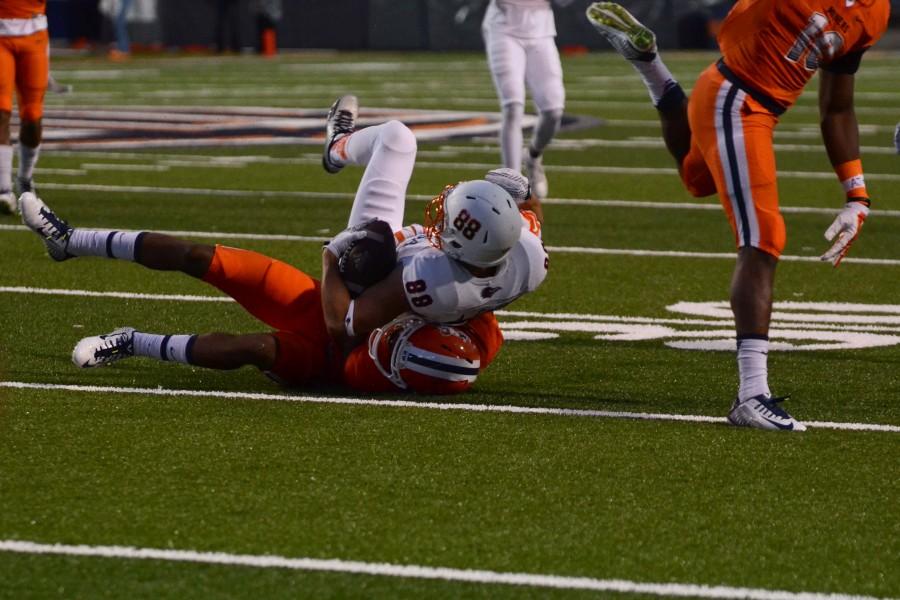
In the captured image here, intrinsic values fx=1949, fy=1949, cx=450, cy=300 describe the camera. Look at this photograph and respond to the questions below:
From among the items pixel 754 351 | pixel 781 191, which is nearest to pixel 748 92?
pixel 754 351

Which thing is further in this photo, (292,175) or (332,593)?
(292,175)

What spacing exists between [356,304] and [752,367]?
1.27 metres

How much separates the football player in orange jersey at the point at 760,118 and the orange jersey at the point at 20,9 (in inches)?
227

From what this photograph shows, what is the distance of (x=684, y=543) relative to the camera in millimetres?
4562

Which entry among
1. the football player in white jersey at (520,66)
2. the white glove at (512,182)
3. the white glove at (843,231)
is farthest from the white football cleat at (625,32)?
the football player in white jersey at (520,66)

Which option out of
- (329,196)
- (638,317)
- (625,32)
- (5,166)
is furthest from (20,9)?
(625,32)

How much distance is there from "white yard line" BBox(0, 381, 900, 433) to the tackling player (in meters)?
0.11

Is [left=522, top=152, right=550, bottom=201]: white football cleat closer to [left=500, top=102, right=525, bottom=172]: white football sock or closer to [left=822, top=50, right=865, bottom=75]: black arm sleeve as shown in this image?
[left=500, top=102, right=525, bottom=172]: white football sock

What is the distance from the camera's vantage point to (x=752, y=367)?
234 inches

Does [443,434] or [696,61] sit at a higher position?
[443,434]

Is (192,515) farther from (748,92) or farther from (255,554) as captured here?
(748,92)

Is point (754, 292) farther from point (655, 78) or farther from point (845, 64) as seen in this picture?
point (655, 78)

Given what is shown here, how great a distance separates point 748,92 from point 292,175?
824 cm

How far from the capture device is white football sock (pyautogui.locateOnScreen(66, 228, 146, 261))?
646cm
